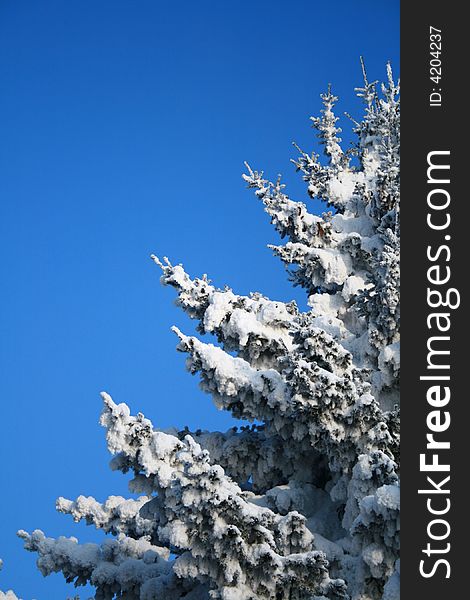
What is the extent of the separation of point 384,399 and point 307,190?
23.5 feet

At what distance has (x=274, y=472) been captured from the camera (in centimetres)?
1348

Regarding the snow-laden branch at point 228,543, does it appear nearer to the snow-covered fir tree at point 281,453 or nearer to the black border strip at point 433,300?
the snow-covered fir tree at point 281,453

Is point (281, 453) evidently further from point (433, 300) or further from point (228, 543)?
point (433, 300)

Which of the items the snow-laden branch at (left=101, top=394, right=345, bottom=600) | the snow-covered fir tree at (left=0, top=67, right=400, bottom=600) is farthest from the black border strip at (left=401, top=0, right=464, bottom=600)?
the snow-laden branch at (left=101, top=394, right=345, bottom=600)

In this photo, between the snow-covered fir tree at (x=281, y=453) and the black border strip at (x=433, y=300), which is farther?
the snow-covered fir tree at (x=281, y=453)

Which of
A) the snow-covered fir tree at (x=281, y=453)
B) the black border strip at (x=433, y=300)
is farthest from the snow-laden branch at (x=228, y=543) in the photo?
the black border strip at (x=433, y=300)

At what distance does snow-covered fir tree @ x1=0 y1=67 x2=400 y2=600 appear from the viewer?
9.22 metres

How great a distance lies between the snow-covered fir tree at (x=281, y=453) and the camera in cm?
922

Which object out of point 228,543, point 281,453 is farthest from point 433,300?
point 281,453

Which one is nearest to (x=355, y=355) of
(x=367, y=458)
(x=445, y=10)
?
(x=367, y=458)

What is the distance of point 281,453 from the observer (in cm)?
1309

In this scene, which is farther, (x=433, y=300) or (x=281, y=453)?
(x=281, y=453)

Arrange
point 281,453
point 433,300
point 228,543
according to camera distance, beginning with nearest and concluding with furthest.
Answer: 1. point 433,300
2. point 228,543
3. point 281,453

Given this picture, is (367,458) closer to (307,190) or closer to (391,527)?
(391,527)
